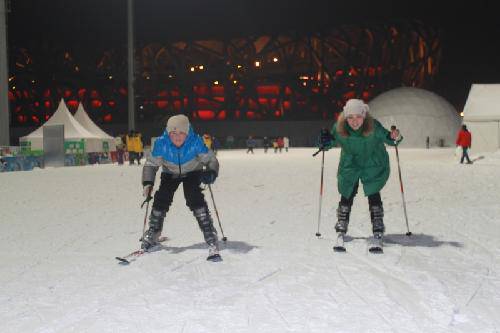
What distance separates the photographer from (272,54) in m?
64.8

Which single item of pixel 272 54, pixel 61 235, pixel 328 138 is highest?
pixel 272 54

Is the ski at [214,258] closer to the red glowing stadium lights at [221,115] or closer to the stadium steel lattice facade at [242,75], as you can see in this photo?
the stadium steel lattice facade at [242,75]

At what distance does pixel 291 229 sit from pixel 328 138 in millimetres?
1622

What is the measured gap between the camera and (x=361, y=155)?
536 centimetres

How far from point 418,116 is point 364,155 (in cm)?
5170

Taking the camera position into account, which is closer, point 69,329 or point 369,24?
point 69,329

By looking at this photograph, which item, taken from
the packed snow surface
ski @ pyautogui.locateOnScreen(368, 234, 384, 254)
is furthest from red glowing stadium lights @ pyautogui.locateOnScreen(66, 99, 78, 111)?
ski @ pyautogui.locateOnScreen(368, 234, 384, 254)

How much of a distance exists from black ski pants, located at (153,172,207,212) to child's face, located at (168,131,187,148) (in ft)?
0.95

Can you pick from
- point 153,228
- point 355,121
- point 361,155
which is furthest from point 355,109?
point 153,228

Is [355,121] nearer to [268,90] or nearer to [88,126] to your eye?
[88,126]

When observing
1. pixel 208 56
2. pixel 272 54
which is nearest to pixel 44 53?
pixel 208 56

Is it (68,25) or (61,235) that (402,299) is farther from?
(68,25)

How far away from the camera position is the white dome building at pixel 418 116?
53812 mm

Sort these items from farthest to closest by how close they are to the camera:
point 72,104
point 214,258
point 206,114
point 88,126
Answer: point 206,114 < point 72,104 < point 88,126 < point 214,258
